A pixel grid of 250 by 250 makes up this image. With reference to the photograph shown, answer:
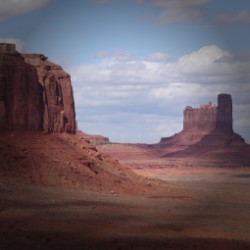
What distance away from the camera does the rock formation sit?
2112 inches

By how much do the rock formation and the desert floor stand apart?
350 inches

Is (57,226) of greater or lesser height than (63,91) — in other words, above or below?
below

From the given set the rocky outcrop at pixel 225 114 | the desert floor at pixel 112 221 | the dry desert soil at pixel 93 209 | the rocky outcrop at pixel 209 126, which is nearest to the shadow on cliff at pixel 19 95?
the dry desert soil at pixel 93 209

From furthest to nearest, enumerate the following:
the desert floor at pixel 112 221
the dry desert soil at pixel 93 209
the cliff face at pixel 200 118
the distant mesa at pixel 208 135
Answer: the cliff face at pixel 200 118 < the distant mesa at pixel 208 135 < the dry desert soil at pixel 93 209 < the desert floor at pixel 112 221

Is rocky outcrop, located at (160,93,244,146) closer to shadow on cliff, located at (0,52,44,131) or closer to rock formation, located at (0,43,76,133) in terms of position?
rock formation, located at (0,43,76,133)

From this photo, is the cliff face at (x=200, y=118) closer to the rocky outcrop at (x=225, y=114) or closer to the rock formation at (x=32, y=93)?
the rocky outcrop at (x=225, y=114)

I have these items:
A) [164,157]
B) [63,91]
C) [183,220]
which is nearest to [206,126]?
[164,157]

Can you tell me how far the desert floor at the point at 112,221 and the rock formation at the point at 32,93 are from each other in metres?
8.89

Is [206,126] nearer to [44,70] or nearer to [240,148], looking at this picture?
[240,148]

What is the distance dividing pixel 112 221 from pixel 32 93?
23125mm

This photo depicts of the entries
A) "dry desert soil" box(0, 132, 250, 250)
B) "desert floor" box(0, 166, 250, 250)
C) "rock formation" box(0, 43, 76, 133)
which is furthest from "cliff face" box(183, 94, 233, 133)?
"desert floor" box(0, 166, 250, 250)

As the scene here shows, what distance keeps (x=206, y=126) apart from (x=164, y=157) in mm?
14820

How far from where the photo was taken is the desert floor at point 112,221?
27108 millimetres

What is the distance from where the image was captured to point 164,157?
153 meters
